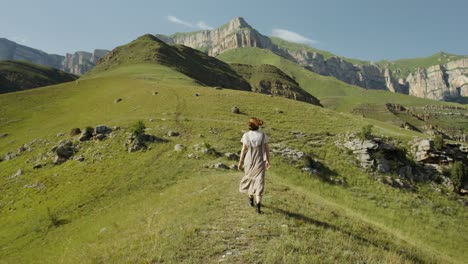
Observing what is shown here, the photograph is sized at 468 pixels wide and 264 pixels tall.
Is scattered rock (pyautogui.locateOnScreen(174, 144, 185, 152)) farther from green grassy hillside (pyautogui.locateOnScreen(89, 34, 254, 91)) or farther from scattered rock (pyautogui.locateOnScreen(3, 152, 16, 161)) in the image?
green grassy hillside (pyautogui.locateOnScreen(89, 34, 254, 91))

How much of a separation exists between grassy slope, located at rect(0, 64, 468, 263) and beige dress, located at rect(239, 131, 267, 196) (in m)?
1.29

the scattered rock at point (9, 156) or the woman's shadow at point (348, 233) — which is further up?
the woman's shadow at point (348, 233)

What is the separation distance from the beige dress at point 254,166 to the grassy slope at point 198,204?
4.24 feet

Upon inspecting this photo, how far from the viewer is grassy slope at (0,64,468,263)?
11.1 metres

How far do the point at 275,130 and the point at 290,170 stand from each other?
13827 mm

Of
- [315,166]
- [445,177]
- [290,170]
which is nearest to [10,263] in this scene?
[290,170]

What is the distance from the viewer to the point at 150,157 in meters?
31.5

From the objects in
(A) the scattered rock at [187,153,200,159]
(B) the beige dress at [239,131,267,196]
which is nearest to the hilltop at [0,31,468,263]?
(A) the scattered rock at [187,153,200,159]

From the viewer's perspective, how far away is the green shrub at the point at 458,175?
33594mm

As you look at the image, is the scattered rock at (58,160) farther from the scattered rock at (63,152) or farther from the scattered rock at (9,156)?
the scattered rock at (9,156)

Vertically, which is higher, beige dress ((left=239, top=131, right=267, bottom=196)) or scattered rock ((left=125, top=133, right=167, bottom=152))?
beige dress ((left=239, top=131, right=267, bottom=196))

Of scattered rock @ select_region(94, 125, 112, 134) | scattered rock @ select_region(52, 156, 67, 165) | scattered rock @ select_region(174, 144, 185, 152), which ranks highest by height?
scattered rock @ select_region(174, 144, 185, 152)

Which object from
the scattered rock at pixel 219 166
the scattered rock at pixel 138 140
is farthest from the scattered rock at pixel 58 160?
the scattered rock at pixel 219 166

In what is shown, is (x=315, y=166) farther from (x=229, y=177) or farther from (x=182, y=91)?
(x=182, y=91)
